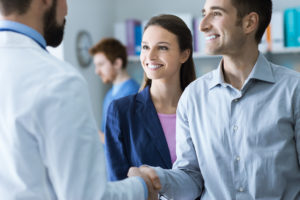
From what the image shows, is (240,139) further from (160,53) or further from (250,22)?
(160,53)

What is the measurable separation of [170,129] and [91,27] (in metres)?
2.62

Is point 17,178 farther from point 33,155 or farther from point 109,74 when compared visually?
point 109,74

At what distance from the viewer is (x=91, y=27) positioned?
13.5ft

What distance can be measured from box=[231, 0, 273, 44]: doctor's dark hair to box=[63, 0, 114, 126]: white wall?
2407mm

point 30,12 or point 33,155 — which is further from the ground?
A: point 30,12

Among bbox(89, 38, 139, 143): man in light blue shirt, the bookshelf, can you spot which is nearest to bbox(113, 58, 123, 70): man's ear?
bbox(89, 38, 139, 143): man in light blue shirt

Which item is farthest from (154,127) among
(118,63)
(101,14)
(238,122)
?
(101,14)

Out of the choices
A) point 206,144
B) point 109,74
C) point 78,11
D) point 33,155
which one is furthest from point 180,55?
point 78,11

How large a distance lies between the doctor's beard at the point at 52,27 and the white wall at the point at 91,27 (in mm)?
2434

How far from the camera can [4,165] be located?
1012 mm

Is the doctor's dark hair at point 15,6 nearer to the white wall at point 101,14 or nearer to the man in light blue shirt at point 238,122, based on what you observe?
the man in light blue shirt at point 238,122

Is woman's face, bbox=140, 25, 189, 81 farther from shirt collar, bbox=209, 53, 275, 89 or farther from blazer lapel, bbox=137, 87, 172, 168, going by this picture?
shirt collar, bbox=209, 53, 275, 89

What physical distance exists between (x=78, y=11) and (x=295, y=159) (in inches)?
119

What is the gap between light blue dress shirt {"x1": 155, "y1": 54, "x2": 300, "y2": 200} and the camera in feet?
4.23
